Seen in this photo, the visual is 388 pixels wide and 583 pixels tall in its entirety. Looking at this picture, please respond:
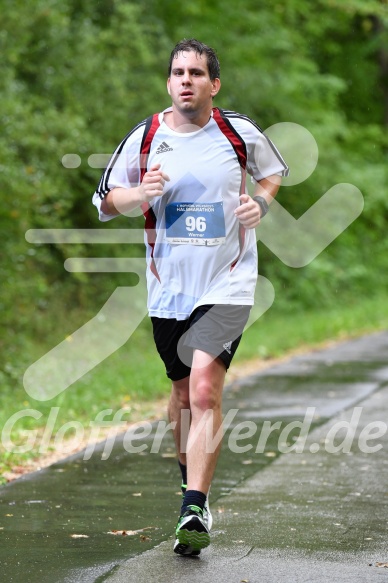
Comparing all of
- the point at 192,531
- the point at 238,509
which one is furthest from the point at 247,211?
the point at 238,509

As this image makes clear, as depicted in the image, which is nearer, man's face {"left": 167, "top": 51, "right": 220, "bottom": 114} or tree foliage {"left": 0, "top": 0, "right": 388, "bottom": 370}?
man's face {"left": 167, "top": 51, "right": 220, "bottom": 114}

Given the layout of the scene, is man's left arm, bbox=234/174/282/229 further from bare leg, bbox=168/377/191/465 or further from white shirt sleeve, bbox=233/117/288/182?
bare leg, bbox=168/377/191/465

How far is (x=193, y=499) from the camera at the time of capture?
505cm

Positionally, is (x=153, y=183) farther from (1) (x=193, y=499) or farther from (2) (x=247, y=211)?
(1) (x=193, y=499)

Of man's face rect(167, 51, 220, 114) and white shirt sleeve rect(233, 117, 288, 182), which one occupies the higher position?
man's face rect(167, 51, 220, 114)

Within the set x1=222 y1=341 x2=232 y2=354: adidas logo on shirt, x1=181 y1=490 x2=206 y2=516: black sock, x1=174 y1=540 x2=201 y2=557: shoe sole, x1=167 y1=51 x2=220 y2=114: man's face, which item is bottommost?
x1=174 y1=540 x2=201 y2=557: shoe sole

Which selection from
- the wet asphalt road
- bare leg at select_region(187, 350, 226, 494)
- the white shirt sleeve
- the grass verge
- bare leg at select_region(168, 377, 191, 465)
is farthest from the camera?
the grass verge

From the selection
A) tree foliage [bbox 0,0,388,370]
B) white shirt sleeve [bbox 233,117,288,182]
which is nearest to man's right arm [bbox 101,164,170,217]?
white shirt sleeve [bbox 233,117,288,182]

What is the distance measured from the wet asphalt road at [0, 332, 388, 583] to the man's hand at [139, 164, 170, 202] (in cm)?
160

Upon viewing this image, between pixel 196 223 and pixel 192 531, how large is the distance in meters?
1.38

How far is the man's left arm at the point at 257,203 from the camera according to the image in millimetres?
5168

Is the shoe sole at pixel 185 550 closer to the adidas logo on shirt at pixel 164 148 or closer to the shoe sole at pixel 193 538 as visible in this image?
the shoe sole at pixel 193 538

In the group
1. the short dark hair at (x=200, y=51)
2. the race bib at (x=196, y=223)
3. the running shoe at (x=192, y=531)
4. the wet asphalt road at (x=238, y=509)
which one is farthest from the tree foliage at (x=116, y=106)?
the running shoe at (x=192, y=531)

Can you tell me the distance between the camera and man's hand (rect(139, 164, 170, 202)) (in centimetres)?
510
